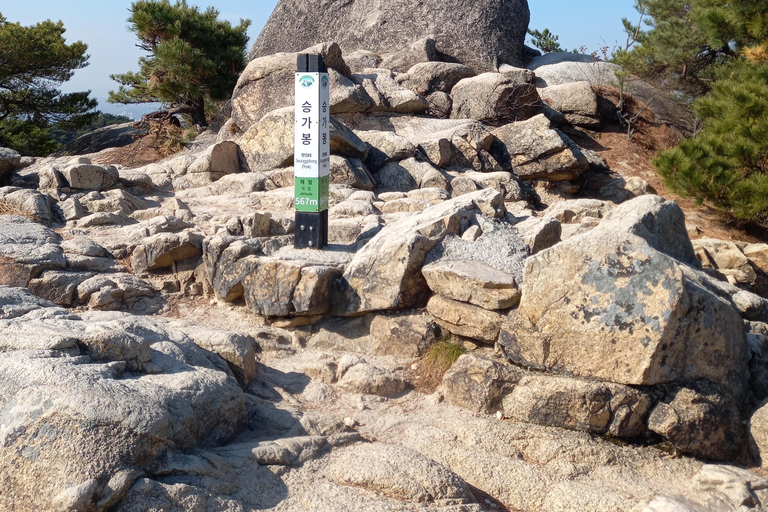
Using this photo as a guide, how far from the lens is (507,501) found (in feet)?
15.1

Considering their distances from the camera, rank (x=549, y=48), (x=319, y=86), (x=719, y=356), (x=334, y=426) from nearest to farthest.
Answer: (x=334, y=426)
(x=719, y=356)
(x=319, y=86)
(x=549, y=48)

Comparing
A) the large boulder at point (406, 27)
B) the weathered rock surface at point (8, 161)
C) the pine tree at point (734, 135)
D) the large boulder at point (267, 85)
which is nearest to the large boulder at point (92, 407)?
the weathered rock surface at point (8, 161)

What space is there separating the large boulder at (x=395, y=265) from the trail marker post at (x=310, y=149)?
0.81 m

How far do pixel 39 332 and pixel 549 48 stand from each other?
24686 mm

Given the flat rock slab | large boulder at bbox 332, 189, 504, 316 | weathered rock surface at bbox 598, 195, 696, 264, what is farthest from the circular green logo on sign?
weathered rock surface at bbox 598, 195, 696, 264

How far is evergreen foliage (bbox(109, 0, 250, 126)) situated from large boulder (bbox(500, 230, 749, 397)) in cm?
1282

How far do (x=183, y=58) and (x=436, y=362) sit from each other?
12.3 metres

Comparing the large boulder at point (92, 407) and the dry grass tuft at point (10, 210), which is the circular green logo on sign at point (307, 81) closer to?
the large boulder at point (92, 407)

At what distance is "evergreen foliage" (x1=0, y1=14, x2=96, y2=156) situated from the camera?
18000 millimetres

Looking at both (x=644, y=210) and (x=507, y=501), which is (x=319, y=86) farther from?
(x=507, y=501)

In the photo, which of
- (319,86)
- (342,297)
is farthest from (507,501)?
(319,86)

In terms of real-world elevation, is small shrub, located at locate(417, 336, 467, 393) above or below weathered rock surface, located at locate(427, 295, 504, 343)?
below

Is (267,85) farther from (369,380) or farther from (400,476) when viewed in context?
(400,476)

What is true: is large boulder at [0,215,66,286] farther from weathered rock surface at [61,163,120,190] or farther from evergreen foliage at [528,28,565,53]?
evergreen foliage at [528,28,565,53]
